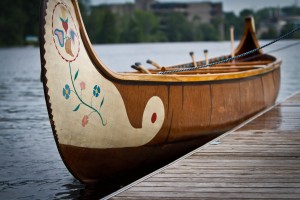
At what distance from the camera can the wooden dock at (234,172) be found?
19.6ft

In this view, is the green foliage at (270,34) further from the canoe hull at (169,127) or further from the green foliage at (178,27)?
the canoe hull at (169,127)

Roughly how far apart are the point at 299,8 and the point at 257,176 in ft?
633

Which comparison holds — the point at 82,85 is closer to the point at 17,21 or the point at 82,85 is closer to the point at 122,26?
the point at 17,21

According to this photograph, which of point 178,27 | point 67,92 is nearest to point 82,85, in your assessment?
point 67,92

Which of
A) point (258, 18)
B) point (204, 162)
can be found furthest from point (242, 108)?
point (258, 18)

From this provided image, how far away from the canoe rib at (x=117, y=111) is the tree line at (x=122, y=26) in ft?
328

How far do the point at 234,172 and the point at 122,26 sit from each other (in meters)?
143

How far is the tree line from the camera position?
112 m

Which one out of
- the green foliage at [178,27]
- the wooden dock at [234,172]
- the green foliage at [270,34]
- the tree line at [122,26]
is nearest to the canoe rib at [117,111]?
the wooden dock at [234,172]

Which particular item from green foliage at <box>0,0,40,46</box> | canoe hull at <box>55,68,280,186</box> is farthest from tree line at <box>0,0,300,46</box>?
canoe hull at <box>55,68,280,186</box>

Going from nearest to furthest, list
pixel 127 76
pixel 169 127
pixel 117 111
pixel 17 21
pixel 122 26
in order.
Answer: pixel 117 111 → pixel 127 76 → pixel 169 127 → pixel 17 21 → pixel 122 26

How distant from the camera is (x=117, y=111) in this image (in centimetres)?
824

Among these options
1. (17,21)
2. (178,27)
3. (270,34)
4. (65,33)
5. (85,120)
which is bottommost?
(270,34)

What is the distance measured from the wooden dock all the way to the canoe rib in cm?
Result: 84
